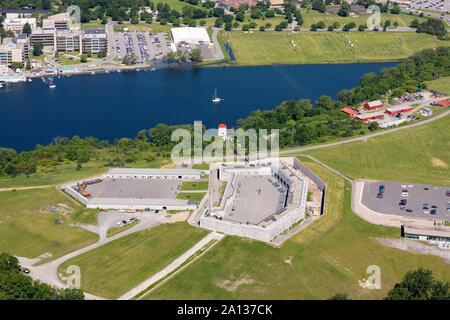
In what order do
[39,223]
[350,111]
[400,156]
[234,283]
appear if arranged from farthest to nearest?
A: [350,111] → [400,156] → [39,223] → [234,283]

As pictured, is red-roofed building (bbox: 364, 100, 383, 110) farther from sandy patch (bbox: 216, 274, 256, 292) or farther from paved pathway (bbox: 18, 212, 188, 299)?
sandy patch (bbox: 216, 274, 256, 292)

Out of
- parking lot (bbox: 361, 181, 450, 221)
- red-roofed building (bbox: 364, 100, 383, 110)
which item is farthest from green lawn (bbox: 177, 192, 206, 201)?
A: red-roofed building (bbox: 364, 100, 383, 110)

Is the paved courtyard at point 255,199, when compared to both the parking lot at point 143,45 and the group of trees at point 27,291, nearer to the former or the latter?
the group of trees at point 27,291

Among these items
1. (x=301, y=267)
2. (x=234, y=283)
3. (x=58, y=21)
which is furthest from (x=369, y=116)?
(x=58, y=21)

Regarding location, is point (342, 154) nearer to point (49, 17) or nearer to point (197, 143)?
point (197, 143)

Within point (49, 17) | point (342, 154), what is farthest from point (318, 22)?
point (342, 154)

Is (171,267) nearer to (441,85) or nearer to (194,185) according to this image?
(194,185)

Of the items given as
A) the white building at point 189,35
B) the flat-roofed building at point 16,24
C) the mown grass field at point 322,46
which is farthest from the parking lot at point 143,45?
the flat-roofed building at point 16,24
